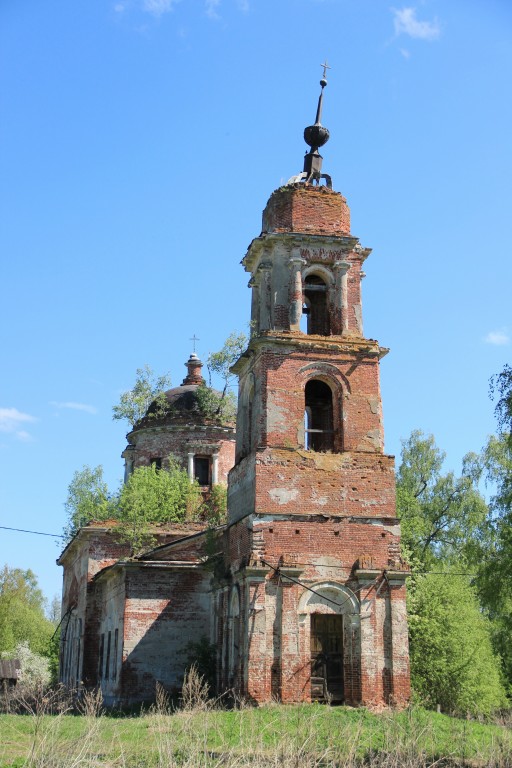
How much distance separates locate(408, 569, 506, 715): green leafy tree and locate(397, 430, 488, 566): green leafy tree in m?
5.42

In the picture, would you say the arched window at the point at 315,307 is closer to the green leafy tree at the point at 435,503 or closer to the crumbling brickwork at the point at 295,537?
the crumbling brickwork at the point at 295,537

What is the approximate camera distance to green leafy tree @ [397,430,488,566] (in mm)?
31453

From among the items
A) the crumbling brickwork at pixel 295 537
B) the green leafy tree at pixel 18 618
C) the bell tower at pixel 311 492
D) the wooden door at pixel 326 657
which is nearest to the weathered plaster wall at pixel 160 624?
the crumbling brickwork at pixel 295 537

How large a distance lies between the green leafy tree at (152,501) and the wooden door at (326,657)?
325 inches

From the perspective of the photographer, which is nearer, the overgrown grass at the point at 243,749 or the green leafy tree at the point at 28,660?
the overgrown grass at the point at 243,749

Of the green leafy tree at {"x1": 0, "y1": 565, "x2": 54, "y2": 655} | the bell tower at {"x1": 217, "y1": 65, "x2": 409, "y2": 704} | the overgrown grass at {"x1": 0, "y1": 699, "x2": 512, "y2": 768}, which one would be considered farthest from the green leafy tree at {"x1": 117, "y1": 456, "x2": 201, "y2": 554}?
the green leafy tree at {"x1": 0, "y1": 565, "x2": 54, "y2": 655}

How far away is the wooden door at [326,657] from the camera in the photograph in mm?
16500

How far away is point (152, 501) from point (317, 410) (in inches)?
316

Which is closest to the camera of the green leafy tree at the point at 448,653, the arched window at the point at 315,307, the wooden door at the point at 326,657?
the wooden door at the point at 326,657

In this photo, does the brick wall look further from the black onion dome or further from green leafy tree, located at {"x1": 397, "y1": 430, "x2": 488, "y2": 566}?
green leafy tree, located at {"x1": 397, "y1": 430, "x2": 488, "y2": 566}

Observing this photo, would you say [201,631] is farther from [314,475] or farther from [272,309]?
[272,309]

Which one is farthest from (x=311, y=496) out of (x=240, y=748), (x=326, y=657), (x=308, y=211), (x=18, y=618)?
(x=18, y=618)

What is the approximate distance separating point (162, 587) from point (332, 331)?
7388 millimetres

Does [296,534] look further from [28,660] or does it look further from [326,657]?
[28,660]
